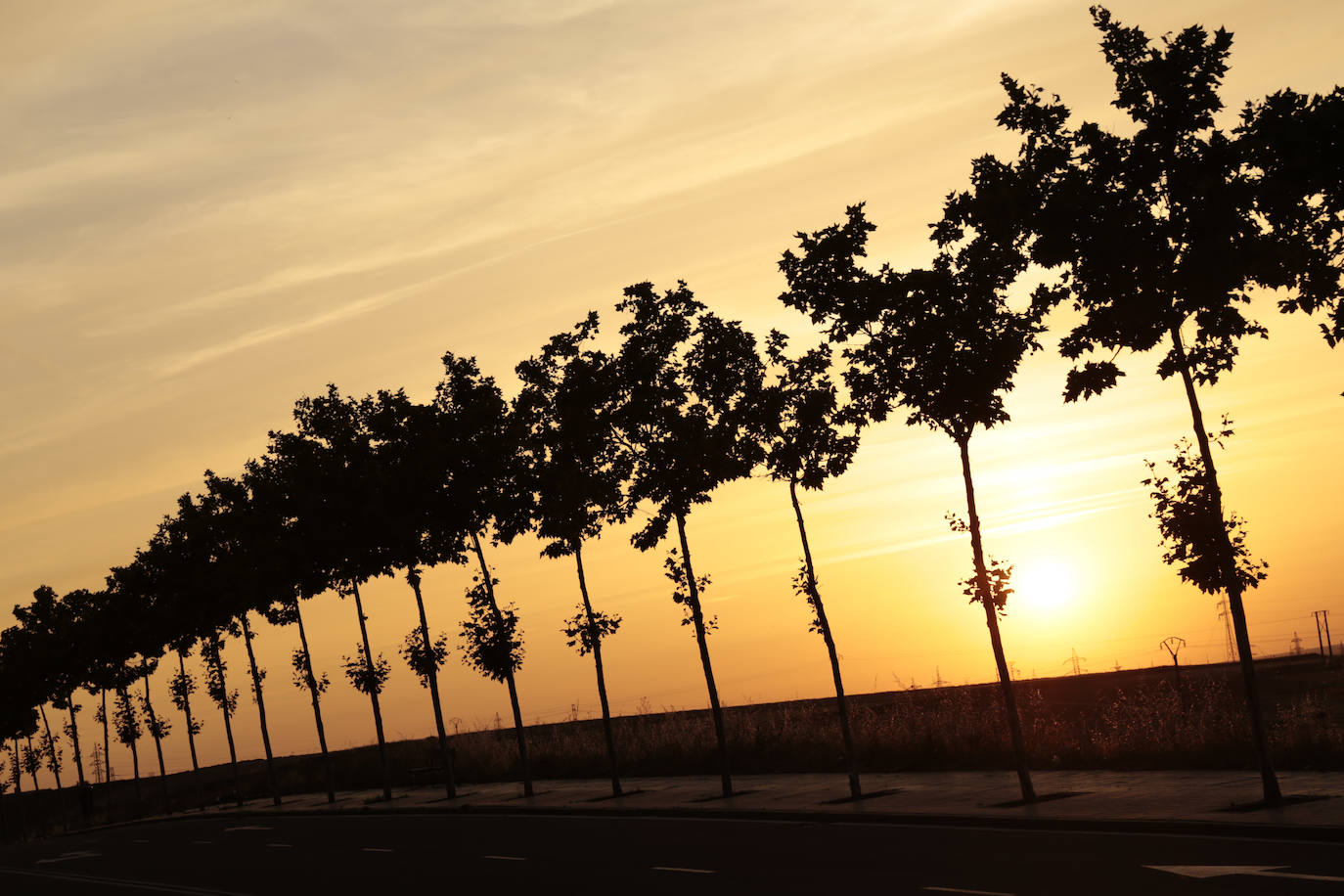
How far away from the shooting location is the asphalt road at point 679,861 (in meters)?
15.3

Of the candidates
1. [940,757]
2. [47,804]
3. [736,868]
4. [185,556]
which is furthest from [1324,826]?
[47,804]

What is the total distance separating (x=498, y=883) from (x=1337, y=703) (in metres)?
25.4

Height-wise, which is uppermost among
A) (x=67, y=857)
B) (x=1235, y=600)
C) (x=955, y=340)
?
(x=955, y=340)

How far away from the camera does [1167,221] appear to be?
66.9 ft

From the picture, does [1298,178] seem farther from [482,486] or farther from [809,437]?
[482,486]

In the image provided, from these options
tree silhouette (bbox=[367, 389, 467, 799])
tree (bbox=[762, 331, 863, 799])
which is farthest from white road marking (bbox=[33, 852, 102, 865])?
tree (bbox=[762, 331, 863, 799])

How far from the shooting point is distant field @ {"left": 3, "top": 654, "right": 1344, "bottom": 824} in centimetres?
2614

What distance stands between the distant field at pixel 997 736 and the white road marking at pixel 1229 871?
30.4 feet

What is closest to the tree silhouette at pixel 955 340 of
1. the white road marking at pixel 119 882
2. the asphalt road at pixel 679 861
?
the asphalt road at pixel 679 861

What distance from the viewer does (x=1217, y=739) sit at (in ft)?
85.8

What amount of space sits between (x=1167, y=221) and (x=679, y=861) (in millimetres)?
12419

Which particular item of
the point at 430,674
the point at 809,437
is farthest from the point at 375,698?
the point at 809,437

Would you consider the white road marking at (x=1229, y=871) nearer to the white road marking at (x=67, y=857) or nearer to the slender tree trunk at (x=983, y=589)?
the slender tree trunk at (x=983, y=589)

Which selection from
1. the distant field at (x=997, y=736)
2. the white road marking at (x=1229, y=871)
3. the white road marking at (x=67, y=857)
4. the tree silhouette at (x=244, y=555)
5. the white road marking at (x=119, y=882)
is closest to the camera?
the white road marking at (x=1229, y=871)
